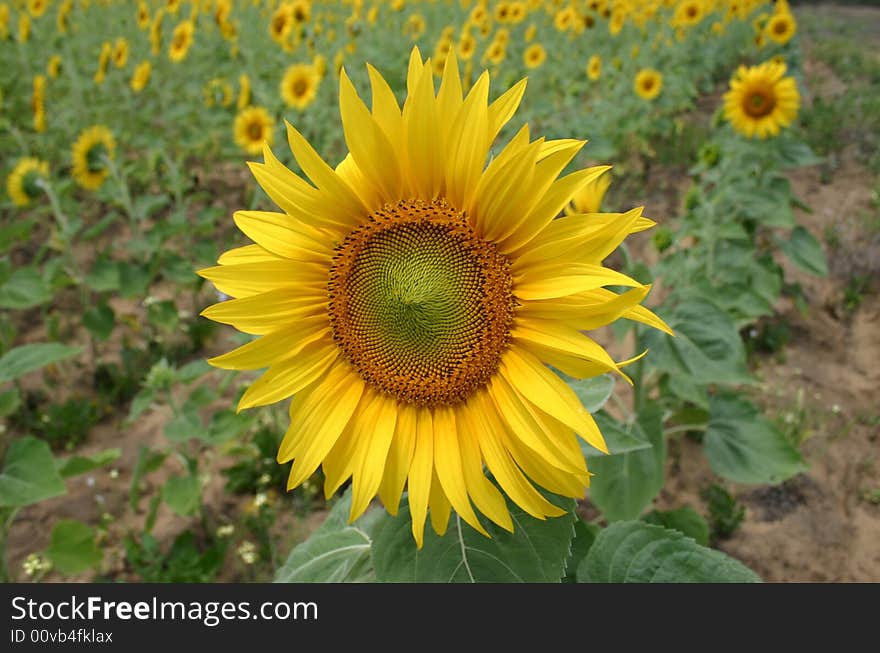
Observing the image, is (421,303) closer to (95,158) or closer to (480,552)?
(480,552)

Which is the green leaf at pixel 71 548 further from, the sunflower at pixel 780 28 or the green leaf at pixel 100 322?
the sunflower at pixel 780 28

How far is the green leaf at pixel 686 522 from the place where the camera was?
2516mm

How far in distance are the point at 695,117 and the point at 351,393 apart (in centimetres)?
796

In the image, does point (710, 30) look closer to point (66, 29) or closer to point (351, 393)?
point (66, 29)

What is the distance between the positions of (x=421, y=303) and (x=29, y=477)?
5.94 feet

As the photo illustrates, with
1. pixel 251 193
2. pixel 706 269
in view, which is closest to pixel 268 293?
pixel 706 269

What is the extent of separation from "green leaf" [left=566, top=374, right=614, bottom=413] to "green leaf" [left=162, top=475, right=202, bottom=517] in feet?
7.02

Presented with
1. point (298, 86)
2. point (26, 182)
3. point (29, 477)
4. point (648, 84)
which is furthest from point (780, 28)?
point (29, 477)

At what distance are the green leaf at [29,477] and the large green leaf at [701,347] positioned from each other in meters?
2.11

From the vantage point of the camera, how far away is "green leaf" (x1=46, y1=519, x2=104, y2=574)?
2771mm

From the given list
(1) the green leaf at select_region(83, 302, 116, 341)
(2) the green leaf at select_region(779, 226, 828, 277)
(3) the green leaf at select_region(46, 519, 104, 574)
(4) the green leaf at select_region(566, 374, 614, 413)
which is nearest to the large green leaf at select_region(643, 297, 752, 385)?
(4) the green leaf at select_region(566, 374, 614, 413)

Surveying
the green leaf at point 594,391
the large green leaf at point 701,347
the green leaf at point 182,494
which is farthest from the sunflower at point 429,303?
the green leaf at point 182,494

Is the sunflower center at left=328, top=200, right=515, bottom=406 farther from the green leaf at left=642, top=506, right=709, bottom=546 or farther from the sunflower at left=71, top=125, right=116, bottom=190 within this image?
the sunflower at left=71, top=125, right=116, bottom=190

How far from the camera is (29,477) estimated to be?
2.37 meters
